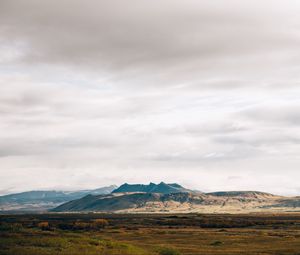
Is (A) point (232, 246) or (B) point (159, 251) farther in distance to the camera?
(A) point (232, 246)

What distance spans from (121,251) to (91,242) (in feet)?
25.3

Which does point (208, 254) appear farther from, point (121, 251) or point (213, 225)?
point (213, 225)

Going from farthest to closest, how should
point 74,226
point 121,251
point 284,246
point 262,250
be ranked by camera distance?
point 74,226, point 284,246, point 262,250, point 121,251

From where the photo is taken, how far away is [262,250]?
7812cm

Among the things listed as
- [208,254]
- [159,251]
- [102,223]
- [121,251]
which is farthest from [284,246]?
[102,223]

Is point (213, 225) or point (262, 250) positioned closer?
point (262, 250)

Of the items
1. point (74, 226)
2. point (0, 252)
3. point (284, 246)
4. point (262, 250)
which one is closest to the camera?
point (0, 252)

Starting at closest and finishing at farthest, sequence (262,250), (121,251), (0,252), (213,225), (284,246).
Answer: (0,252) < (121,251) < (262,250) < (284,246) < (213,225)

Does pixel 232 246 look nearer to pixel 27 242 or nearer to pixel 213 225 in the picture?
pixel 27 242

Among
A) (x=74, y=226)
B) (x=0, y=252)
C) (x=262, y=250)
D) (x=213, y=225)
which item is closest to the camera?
(x=0, y=252)

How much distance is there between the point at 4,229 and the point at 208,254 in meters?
41.9

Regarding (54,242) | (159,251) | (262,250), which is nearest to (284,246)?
(262,250)

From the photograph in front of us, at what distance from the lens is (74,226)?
508 feet

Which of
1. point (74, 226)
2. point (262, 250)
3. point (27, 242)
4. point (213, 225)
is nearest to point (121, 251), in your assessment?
point (27, 242)
